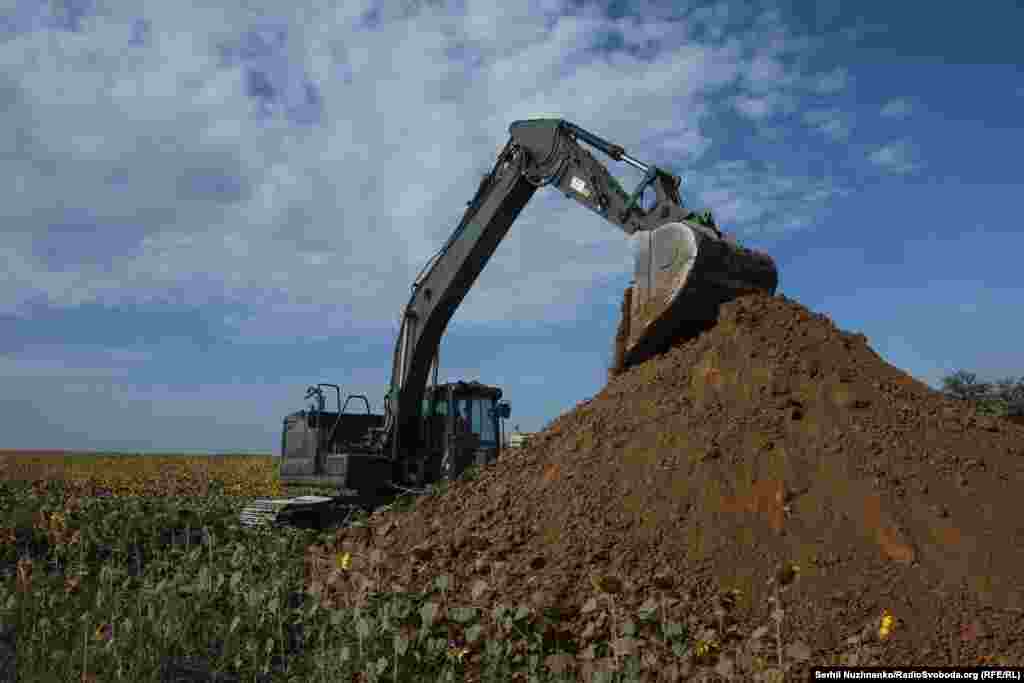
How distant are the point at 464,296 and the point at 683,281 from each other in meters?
5.02

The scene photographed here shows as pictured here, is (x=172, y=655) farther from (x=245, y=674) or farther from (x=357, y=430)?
(x=357, y=430)

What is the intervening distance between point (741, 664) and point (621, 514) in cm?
191

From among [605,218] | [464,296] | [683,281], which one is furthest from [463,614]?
[464,296]

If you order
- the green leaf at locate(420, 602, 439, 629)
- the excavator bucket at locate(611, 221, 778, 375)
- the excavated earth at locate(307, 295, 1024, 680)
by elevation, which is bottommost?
the green leaf at locate(420, 602, 439, 629)

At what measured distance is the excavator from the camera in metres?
7.96

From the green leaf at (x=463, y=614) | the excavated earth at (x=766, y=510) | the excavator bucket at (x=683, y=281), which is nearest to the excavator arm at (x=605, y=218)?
the excavator bucket at (x=683, y=281)

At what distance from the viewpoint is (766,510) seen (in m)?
6.20

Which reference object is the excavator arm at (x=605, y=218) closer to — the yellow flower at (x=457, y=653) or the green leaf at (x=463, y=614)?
the green leaf at (x=463, y=614)

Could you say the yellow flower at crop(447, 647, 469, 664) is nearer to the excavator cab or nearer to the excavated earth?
the excavated earth

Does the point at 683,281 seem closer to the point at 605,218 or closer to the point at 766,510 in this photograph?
the point at 766,510

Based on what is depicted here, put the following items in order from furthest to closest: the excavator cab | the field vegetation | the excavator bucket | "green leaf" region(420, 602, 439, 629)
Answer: the excavator cab
the excavator bucket
"green leaf" region(420, 602, 439, 629)
the field vegetation

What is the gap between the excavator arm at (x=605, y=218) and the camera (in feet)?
25.8

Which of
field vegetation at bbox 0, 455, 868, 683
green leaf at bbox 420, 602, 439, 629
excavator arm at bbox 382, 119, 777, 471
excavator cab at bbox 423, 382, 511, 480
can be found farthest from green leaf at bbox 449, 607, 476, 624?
excavator cab at bbox 423, 382, 511, 480

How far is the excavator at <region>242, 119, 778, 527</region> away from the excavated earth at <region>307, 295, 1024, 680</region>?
395 millimetres
